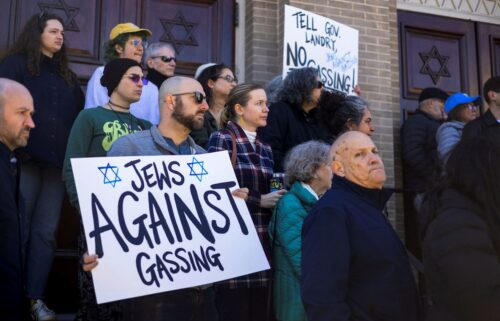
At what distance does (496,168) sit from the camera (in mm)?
3090

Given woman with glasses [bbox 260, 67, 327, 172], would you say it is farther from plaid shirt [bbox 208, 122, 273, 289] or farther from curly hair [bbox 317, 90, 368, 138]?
plaid shirt [bbox 208, 122, 273, 289]

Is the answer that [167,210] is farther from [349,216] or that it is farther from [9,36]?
[9,36]

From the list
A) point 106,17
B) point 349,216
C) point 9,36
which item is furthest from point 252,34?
point 349,216

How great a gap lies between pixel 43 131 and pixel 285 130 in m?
1.80

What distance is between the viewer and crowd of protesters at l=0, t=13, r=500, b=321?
9.68 ft

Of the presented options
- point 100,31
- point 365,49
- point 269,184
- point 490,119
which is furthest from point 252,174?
point 365,49

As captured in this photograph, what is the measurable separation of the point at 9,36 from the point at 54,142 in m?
2.00

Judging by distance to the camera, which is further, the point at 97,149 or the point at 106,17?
the point at 106,17

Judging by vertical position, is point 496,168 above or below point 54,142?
below

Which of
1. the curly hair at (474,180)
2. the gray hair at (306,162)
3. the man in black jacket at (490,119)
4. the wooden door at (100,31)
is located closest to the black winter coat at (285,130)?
the gray hair at (306,162)

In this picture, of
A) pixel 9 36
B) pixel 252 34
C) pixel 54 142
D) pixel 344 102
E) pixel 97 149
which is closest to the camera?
pixel 97 149

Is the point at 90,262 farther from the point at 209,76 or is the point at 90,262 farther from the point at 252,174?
the point at 209,76

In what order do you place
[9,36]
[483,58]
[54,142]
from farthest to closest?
[483,58] < [9,36] < [54,142]

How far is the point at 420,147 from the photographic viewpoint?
7.38 metres
